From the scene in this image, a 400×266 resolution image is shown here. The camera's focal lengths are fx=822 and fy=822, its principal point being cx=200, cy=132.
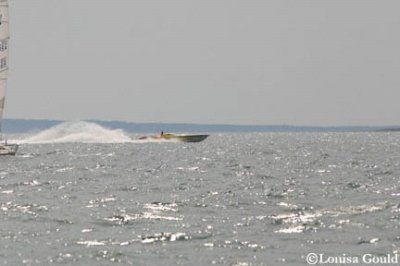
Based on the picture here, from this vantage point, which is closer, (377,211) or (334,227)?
(334,227)

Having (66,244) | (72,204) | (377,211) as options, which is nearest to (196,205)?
(72,204)

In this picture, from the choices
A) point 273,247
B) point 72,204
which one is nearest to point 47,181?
point 72,204

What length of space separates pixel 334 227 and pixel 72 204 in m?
16.6

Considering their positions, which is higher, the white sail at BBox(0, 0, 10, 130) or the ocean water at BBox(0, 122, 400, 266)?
the white sail at BBox(0, 0, 10, 130)

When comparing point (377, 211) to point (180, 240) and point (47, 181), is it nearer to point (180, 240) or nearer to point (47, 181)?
point (180, 240)

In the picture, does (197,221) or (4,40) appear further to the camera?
(4,40)

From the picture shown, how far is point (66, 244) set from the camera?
3250 cm

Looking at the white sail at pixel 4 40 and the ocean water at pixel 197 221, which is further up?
the white sail at pixel 4 40

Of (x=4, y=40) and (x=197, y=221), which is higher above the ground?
(x=4, y=40)

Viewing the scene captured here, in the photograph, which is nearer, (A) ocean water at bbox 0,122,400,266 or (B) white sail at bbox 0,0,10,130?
(A) ocean water at bbox 0,122,400,266

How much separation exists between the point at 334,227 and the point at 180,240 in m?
7.29

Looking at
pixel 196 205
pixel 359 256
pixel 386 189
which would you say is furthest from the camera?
pixel 386 189

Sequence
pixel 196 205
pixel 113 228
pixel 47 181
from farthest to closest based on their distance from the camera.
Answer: pixel 47 181 < pixel 196 205 < pixel 113 228

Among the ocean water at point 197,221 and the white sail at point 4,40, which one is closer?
the ocean water at point 197,221
